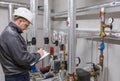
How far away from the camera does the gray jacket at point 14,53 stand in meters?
1.41

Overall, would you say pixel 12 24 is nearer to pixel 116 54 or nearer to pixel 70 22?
pixel 70 22

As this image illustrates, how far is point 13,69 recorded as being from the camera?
1.50 meters

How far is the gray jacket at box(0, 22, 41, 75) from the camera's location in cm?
141

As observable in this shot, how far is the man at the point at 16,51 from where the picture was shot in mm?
1415

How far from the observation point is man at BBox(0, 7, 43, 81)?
1415mm

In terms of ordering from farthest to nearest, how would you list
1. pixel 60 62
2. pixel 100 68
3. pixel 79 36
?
pixel 79 36 → pixel 60 62 → pixel 100 68

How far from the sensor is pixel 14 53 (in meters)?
1.41

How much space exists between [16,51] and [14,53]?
25 mm

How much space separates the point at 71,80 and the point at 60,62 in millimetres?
519

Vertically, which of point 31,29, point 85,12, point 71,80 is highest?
point 85,12

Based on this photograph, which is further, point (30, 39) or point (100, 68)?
point (30, 39)

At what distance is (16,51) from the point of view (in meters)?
1.40

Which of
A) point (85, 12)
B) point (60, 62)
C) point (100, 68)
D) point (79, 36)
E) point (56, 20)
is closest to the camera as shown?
point (100, 68)

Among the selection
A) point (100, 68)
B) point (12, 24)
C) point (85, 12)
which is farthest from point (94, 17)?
point (12, 24)
